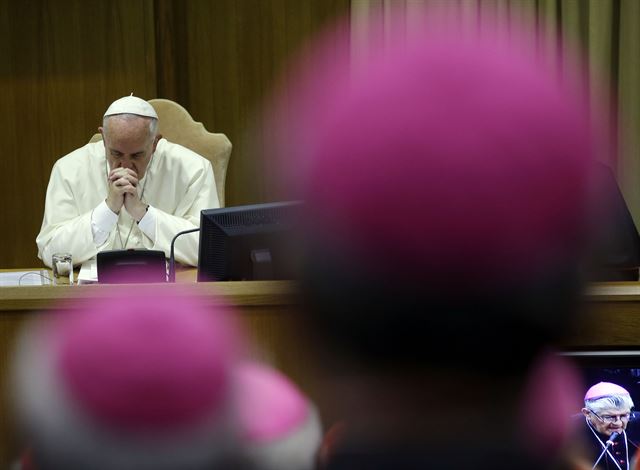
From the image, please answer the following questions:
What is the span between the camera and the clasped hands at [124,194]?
336 centimetres

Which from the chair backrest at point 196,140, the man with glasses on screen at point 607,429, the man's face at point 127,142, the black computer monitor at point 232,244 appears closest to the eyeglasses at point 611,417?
the man with glasses on screen at point 607,429

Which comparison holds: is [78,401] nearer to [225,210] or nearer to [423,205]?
[423,205]

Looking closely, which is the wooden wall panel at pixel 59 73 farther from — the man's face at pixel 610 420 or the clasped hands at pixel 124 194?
the man's face at pixel 610 420

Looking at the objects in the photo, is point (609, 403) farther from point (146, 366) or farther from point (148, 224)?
point (148, 224)

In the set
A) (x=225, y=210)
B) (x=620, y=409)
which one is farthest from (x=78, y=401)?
(x=225, y=210)

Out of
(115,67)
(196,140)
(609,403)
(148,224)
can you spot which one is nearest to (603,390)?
(609,403)

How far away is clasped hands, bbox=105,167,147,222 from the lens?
3.36m

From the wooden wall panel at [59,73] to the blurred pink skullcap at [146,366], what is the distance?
4783mm

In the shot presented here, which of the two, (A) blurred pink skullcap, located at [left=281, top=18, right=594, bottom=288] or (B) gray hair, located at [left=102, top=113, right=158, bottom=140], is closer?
(A) blurred pink skullcap, located at [left=281, top=18, right=594, bottom=288]

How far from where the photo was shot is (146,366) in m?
0.19

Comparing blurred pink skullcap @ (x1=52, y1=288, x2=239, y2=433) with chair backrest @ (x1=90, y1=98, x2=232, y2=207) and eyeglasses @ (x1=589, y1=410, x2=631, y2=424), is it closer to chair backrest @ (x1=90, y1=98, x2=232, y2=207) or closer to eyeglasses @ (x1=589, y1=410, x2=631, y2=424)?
eyeglasses @ (x1=589, y1=410, x2=631, y2=424)

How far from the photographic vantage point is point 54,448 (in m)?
0.20

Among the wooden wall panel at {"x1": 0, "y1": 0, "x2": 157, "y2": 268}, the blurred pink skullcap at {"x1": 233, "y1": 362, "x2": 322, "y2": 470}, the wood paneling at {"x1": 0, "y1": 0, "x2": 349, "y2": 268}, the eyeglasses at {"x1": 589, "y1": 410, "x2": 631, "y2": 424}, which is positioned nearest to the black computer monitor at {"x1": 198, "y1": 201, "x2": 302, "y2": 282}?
the eyeglasses at {"x1": 589, "y1": 410, "x2": 631, "y2": 424}

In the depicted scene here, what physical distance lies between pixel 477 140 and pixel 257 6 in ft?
16.0
